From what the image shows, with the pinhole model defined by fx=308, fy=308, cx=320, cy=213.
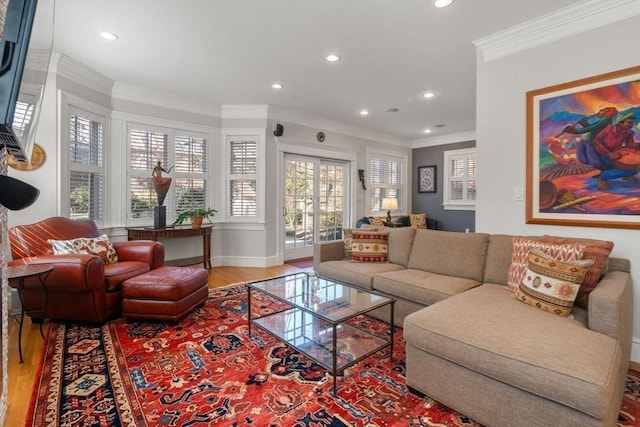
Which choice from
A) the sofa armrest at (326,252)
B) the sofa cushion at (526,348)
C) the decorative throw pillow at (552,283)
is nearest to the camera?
the sofa cushion at (526,348)

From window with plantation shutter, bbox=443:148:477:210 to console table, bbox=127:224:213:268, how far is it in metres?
5.08

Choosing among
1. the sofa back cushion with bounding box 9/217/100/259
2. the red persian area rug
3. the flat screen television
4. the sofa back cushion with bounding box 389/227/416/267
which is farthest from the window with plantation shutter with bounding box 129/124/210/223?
the flat screen television

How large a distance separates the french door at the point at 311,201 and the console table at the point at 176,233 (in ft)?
4.28

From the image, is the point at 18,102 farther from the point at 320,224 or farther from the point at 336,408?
the point at 320,224

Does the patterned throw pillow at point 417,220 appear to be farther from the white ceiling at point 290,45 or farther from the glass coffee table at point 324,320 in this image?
the glass coffee table at point 324,320

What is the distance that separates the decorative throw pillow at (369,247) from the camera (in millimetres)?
3232

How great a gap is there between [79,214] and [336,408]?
364 cm

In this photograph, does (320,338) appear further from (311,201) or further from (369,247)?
(311,201)

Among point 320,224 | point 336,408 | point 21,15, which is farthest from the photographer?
point 320,224

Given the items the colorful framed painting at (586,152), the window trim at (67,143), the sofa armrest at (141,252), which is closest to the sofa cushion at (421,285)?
the colorful framed painting at (586,152)

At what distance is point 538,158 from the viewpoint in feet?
8.44

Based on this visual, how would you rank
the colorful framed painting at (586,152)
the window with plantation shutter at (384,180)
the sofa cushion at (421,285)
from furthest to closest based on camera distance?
the window with plantation shutter at (384,180)
the sofa cushion at (421,285)
the colorful framed painting at (586,152)

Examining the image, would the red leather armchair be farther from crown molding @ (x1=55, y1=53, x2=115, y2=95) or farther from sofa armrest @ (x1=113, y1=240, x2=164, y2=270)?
crown molding @ (x1=55, y1=53, x2=115, y2=95)

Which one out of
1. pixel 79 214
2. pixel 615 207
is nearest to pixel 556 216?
pixel 615 207
